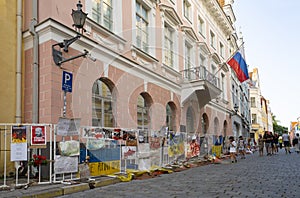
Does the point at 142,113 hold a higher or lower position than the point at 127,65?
lower

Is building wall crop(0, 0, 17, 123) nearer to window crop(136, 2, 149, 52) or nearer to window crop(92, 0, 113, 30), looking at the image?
window crop(92, 0, 113, 30)

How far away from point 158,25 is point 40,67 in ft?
25.5

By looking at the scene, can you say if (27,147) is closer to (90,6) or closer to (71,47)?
(71,47)

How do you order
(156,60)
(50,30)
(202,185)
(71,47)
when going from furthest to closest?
(156,60) → (71,47) → (50,30) → (202,185)

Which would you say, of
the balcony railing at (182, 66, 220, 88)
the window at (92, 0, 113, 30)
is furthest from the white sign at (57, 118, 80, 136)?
the balcony railing at (182, 66, 220, 88)

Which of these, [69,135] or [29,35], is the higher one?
[29,35]


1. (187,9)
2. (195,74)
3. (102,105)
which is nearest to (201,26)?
(187,9)

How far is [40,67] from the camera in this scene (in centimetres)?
938

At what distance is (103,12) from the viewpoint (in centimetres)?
1173

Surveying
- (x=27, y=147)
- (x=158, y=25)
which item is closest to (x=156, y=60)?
(x=158, y=25)

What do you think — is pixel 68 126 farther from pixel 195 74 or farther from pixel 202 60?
pixel 202 60

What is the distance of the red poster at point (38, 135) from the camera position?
306 inches

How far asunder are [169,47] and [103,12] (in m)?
6.20

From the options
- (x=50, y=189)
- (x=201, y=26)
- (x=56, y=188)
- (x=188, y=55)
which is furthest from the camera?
(x=201, y=26)
